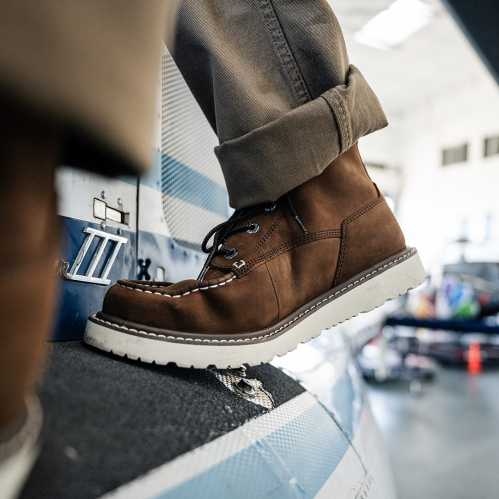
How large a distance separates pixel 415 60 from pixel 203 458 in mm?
6071

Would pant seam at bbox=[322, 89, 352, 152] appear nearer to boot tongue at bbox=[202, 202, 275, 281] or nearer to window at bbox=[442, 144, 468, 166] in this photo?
boot tongue at bbox=[202, 202, 275, 281]

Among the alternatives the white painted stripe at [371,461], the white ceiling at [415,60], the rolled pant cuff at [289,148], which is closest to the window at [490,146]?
the white ceiling at [415,60]

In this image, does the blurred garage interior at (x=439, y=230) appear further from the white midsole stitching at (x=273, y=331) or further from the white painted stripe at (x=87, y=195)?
the white painted stripe at (x=87, y=195)

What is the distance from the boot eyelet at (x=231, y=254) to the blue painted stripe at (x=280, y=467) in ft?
0.68

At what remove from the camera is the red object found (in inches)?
169

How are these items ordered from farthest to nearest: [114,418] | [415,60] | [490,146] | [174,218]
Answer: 1. [490,146]
2. [415,60]
3. [174,218]
4. [114,418]

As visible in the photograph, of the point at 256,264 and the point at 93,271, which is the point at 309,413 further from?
the point at 93,271

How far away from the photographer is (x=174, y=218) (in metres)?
0.87

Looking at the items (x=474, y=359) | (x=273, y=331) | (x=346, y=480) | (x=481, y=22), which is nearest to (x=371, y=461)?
(x=346, y=480)

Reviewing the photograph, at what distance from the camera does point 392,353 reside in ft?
13.2

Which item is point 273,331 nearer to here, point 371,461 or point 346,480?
point 346,480

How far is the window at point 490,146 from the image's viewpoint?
20.3 ft

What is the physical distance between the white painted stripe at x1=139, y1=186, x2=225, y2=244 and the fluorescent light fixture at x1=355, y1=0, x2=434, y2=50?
4.40 metres

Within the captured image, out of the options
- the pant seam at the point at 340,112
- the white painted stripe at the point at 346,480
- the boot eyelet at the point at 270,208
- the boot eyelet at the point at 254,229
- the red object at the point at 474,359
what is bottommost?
the red object at the point at 474,359
